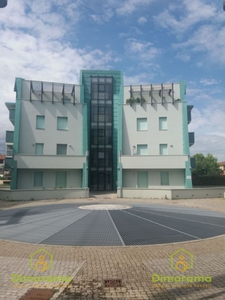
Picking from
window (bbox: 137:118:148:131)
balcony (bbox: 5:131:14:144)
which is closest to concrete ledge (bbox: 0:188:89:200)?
balcony (bbox: 5:131:14:144)

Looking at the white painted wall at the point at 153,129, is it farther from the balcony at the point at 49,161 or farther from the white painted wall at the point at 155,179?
the balcony at the point at 49,161

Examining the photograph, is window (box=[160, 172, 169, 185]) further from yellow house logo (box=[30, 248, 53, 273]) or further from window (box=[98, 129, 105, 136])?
yellow house logo (box=[30, 248, 53, 273])

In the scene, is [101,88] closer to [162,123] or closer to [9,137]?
[162,123]

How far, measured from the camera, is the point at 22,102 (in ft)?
92.4

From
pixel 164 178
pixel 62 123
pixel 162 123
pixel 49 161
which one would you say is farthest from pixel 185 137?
pixel 49 161

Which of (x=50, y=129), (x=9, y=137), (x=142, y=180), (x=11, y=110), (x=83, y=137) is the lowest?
(x=142, y=180)

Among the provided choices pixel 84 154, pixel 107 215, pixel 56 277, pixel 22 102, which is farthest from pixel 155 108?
pixel 56 277

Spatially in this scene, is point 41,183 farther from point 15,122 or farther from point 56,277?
point 56,277

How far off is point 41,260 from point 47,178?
2190 cm

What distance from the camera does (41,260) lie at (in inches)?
260

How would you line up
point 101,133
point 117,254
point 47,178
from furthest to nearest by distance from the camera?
point 101,133 < point 47,178 < point 117,254

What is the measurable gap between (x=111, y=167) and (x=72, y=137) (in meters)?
8.52

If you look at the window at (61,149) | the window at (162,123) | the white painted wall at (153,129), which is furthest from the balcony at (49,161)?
the window at (162,123)

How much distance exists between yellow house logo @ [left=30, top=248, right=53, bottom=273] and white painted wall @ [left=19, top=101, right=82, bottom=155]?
21967 mm
